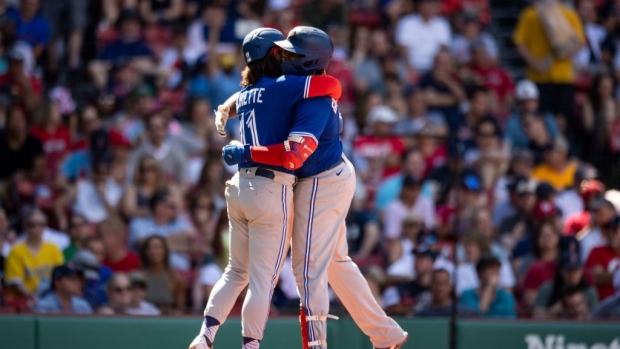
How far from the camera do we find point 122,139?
387 inches

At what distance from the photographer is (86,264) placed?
8250 millimetres

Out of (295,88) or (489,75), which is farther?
(489,75)

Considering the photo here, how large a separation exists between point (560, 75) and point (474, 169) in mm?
2618

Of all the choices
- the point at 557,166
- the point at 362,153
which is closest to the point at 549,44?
the point at 557,166

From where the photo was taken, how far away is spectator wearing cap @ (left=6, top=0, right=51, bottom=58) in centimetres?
1109

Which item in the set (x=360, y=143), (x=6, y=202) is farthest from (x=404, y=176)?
(x=6, y=202)

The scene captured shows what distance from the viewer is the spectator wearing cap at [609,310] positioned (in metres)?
8.19

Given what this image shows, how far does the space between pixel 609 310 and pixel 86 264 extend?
404cm

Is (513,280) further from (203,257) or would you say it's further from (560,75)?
(560,75)

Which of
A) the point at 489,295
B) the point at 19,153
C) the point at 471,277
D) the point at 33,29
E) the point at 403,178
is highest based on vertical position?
the point at 33,29

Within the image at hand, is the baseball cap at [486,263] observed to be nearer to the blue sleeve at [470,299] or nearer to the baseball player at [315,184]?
the blue sleeve at [470,299]

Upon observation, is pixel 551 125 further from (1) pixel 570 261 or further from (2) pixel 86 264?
(2) pixel 86 264

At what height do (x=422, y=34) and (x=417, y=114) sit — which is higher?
(x=422, y=34)

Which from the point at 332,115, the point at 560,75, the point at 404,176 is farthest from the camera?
the point at 560,75
